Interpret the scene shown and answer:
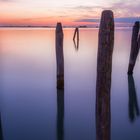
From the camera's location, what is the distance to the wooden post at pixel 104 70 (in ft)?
14.4

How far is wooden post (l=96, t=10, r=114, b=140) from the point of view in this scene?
439 cm

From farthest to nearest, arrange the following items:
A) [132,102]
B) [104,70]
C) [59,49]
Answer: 1. [132,102]
2. [59,49]
3. [104,70]

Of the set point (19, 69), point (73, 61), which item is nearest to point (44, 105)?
point (19, 69)

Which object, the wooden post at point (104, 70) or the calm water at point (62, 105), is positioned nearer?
the wooden post at point (104, 70)

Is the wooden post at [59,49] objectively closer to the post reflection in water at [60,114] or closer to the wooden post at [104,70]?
the post reflection in water at [60,114]

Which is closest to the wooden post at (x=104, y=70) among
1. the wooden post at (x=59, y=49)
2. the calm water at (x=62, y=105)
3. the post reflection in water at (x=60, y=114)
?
the calm water at (x=62, y=105)

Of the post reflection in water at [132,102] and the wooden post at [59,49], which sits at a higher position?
the wooden post at [59,49]

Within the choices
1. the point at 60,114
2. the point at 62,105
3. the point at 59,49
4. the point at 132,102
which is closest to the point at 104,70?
the point at 60,114

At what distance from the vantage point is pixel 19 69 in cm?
1566

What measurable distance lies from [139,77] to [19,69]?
19.4 ft

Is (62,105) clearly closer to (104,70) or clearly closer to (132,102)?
(132,102)

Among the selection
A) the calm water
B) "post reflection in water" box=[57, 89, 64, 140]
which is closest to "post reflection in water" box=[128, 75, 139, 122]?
the calm water

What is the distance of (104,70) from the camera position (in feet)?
14.6

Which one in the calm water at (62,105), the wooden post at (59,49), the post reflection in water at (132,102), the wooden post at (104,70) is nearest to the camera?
the wooden post at (104,70)
